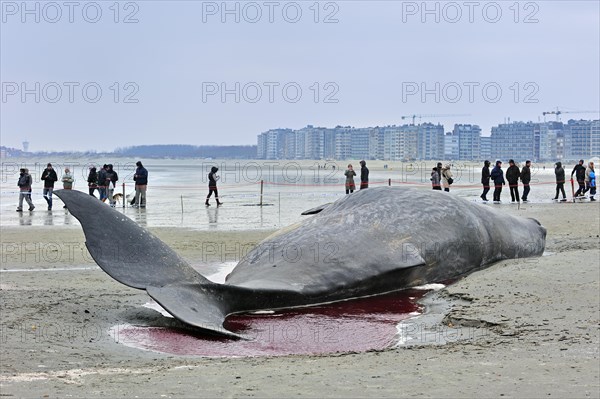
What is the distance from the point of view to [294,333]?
845cm

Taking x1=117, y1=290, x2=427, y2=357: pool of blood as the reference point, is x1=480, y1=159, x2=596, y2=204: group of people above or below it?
above

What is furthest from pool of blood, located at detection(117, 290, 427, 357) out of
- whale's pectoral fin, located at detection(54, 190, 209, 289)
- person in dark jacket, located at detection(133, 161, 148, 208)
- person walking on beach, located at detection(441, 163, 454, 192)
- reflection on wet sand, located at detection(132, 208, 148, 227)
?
person walking on beach, located at detection(441, 163, 454, 192)

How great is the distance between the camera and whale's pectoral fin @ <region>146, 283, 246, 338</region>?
26.0ft

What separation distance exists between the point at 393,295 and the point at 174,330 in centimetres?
326

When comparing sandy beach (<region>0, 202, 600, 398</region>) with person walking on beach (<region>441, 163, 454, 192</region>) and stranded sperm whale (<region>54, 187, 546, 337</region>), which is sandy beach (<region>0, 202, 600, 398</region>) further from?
person walking on beach (<region>441, 163, 454, 192</region>)

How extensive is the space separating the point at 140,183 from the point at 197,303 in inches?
805

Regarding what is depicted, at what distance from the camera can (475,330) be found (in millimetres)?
8281

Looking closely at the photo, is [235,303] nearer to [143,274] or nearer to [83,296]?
[143,274]

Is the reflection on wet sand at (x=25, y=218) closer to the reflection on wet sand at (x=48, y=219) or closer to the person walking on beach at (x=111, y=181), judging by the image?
the reflection on wet sand at (x=48, y=219)

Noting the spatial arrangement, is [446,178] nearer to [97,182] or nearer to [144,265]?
[97,182]

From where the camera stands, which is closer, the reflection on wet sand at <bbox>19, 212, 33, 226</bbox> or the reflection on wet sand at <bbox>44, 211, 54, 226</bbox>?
the reflection on wet sand at <bbox>44, 211, 54, 226</bbox>

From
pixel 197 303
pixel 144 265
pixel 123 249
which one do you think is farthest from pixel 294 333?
pixel 123 249

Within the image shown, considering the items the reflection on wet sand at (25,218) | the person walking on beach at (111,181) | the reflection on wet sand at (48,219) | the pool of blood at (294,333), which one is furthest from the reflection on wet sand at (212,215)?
the pool of blood at (294,333)

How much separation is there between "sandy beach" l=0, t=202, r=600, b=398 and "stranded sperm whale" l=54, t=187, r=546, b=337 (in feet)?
1.90
